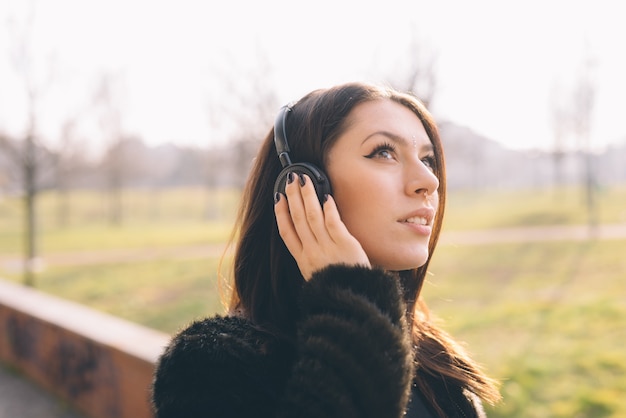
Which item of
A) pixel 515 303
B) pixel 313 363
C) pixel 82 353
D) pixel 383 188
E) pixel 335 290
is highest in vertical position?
pixel 383 188

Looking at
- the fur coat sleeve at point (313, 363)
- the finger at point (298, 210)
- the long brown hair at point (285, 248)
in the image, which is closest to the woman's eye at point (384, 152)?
the long brown hair at point (285, 248)

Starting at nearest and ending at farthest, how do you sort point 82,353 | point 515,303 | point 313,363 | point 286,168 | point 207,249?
point 313,363 < point 286,168 < point 82,353 < point 515,303 < point 207,249

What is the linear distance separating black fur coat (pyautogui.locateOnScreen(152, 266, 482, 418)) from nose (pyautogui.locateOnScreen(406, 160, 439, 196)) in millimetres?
301

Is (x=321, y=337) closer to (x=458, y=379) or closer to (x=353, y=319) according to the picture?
(x=353, y=319)

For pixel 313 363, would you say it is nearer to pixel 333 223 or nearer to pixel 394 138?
pixel 333 223

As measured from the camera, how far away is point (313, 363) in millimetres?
1153

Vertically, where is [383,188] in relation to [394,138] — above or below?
below

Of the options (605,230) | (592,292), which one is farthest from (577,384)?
(605,230)

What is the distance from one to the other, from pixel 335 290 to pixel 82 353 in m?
3.73

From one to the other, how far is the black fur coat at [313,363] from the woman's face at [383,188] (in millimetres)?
185

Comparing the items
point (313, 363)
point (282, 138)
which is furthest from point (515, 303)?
point (313, 363)

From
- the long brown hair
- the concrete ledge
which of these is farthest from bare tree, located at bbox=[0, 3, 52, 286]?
the long brown hair

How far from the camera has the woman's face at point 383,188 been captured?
4.87 feet

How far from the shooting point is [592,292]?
8.84 metres
